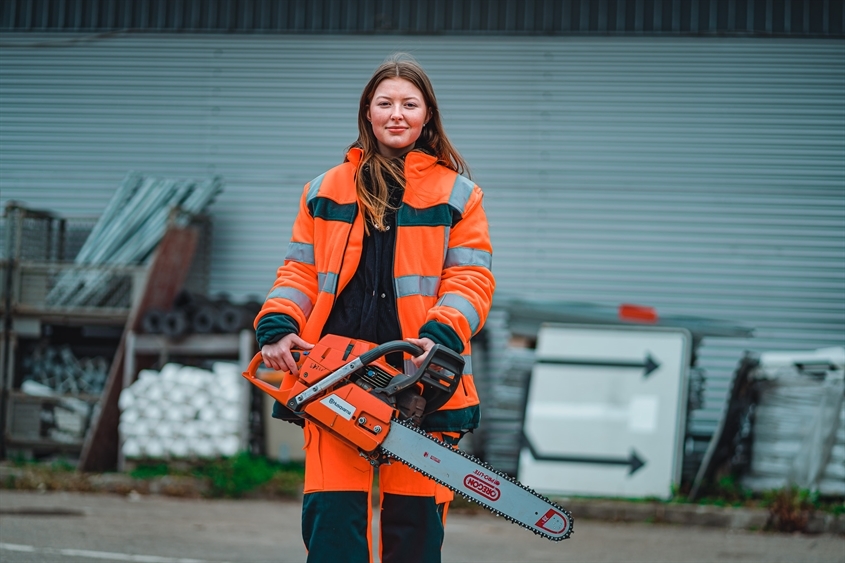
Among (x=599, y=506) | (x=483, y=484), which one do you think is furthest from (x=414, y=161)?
(x=599, y=506)

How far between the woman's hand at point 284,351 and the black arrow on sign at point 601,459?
5.60 metres

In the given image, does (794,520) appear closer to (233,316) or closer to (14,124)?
(233,316)

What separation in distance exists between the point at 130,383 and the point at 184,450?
873 millimetres

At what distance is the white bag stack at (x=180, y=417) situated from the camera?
29.8 ft

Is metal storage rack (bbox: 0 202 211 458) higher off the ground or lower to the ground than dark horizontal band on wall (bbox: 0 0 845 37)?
lower

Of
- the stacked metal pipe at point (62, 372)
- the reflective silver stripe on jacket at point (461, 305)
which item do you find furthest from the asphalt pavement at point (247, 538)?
the reflective silver stripe on jacket at point (461, 305)

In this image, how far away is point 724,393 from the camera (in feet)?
34.3

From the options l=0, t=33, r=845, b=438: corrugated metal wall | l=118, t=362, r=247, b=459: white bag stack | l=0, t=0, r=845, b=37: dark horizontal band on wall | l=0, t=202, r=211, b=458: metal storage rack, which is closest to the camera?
l=118, t=362, r=247, b=459: white bag stack

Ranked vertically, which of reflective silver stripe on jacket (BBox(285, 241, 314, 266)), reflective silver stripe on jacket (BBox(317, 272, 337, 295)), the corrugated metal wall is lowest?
reflective silver stripe on jacket (BBox(317, 272, 337, 295))

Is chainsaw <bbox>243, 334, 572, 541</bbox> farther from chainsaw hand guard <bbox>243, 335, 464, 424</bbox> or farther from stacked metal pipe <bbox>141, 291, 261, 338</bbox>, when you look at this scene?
stacked metal pipe <bbox>141, 291, 261, 338</bbox>

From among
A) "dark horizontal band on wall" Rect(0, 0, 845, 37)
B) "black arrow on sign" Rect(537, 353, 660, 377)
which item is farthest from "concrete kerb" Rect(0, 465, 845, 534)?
"dark horizontal band on wall" Rect(0, 0, 845, 37)

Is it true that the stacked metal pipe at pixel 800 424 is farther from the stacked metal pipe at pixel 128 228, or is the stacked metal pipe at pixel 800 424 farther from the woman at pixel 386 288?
the woman at pixel 386 288

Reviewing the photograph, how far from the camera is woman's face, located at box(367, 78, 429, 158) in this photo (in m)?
3.57

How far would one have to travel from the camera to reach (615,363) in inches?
348
